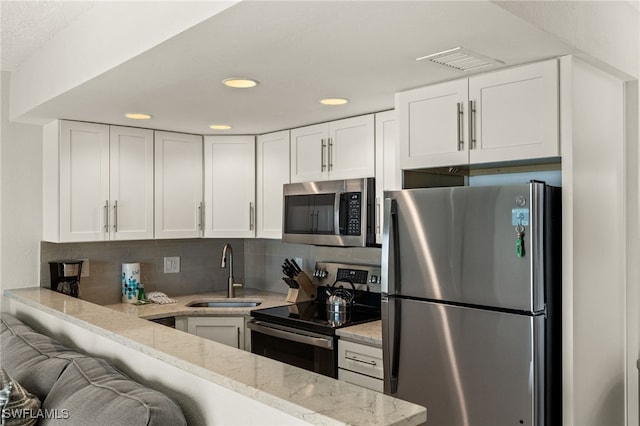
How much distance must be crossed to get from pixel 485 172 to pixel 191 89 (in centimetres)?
153

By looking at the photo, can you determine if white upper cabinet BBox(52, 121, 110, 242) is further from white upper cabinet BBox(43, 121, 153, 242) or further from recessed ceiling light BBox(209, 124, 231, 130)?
recessed ceiling light BBox(209, 124, 231, 130)

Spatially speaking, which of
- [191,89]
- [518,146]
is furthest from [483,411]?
[191,89]

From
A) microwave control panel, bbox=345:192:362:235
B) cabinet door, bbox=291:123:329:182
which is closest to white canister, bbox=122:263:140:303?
cabinet door, bbox=291:123:329:182

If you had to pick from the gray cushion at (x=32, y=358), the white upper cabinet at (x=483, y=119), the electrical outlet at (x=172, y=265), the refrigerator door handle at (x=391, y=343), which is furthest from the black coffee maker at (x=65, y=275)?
the white upper cabinet at (x=483, y=119)

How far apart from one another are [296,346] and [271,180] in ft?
4.21

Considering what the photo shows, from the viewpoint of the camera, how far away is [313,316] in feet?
10.9

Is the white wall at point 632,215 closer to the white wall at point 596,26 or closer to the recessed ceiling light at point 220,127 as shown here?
the white wall at point 596,26

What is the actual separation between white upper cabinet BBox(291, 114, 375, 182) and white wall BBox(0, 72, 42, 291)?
1.71m

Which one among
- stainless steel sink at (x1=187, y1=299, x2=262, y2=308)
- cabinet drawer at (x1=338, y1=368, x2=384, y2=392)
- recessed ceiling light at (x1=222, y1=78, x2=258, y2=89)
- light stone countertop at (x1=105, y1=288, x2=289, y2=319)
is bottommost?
cabinet drawer at (x1=338, y1=368, x2=384, y2=392)

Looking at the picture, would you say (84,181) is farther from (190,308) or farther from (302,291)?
(302,291)

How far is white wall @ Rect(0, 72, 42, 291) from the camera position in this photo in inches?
139

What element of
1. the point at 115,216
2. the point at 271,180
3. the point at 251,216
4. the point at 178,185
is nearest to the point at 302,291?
the point at 251,216

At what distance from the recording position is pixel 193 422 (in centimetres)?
167

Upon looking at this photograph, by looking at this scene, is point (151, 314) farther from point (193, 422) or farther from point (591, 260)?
point (591, 260)
